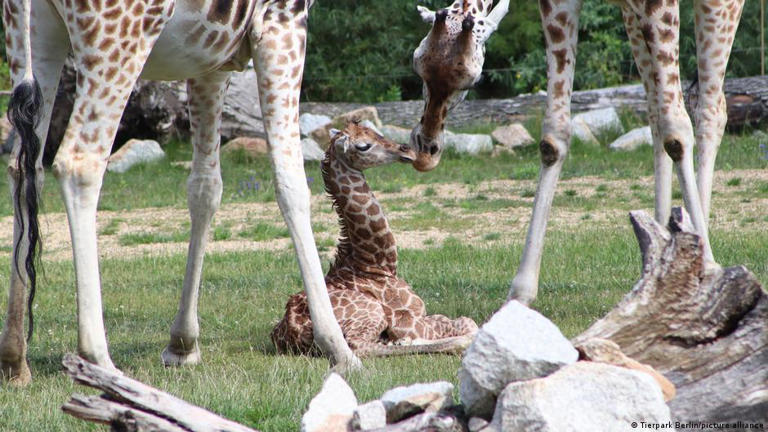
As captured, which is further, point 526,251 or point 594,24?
point 594,24

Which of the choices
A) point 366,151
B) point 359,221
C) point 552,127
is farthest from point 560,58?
point 359,221

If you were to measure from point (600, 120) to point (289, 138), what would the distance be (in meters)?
11.8

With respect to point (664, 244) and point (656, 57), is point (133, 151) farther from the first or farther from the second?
point (664, 244)

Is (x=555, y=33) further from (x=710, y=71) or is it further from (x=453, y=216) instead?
(x=453, y=216)

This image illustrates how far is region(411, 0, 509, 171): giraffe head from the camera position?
5598mm

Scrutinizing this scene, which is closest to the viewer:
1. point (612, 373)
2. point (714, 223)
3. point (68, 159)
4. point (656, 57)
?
point (612, 373)

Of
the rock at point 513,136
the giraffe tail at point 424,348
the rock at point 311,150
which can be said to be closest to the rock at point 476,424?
the giraffe tail at point 424,348

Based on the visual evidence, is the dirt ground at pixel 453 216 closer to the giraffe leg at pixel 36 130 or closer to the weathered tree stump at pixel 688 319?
the giraffe leg at pixel 36 130

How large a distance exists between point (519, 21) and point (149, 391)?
19.2m

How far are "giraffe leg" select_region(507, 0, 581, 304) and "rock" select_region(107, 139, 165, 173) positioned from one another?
1008 cm

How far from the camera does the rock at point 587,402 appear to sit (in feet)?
8.95

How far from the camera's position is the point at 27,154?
14.0 ft

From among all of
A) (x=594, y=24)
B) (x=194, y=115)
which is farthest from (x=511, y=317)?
(x=594, y=24)

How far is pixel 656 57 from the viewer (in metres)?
5.54
